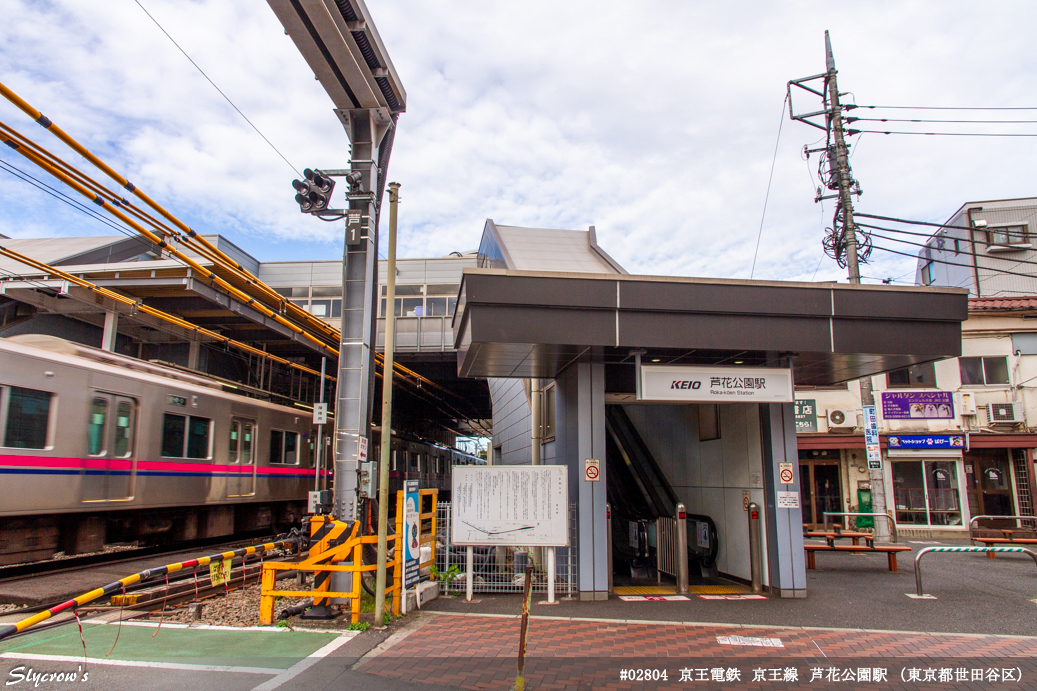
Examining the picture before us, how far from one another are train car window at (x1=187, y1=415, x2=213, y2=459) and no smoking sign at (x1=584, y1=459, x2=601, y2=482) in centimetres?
832

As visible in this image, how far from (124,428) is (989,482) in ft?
72.2

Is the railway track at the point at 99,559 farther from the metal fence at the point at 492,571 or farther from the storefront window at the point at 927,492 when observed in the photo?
the storefront window at the point at 927,492

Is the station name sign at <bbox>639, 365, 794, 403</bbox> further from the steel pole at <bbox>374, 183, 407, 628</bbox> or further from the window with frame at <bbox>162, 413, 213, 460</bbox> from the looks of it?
the window with frame at <bbox>162, 413, 213, 460</bbox>

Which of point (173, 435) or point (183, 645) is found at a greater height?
point (173, 435)

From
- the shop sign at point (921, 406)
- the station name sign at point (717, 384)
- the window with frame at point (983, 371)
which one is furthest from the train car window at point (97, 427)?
the window with frame at point (983, 371)

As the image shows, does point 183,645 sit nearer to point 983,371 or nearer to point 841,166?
point 841,166

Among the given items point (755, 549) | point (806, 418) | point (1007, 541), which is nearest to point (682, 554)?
point (755, 549)

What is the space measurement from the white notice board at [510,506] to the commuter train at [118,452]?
594 cm

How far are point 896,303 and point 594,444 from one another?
4253 millimetres

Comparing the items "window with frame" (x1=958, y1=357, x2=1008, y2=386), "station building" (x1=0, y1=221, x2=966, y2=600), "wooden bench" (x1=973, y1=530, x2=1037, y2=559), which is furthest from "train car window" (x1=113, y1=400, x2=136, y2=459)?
"window with frame" (x1=958, y1=357, x2=1008, y2=386)

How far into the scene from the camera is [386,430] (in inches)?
303

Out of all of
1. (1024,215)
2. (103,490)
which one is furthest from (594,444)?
(1024,215)

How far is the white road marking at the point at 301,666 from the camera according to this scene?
5.27m

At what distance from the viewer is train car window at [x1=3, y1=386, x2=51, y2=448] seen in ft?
30.0
